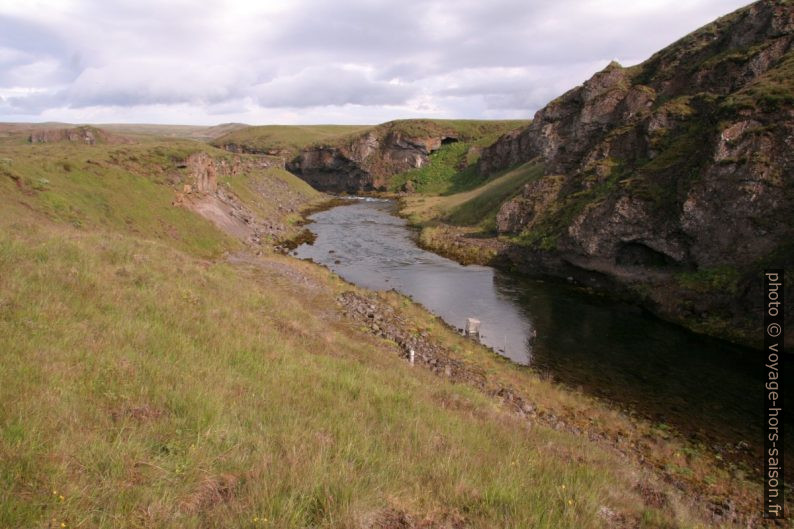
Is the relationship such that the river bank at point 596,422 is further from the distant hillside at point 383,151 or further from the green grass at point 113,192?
the distant hillside at point 383,151

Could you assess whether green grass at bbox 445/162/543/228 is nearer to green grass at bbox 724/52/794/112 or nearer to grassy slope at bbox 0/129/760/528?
green grass at bbox 724/52/794/112

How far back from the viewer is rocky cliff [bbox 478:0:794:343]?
27.2 metres

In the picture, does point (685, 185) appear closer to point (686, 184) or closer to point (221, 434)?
point (686, 184)

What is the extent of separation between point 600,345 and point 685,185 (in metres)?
16.1

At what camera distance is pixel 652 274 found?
1284 inches

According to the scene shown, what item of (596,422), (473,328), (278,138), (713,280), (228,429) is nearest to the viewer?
(228,429)

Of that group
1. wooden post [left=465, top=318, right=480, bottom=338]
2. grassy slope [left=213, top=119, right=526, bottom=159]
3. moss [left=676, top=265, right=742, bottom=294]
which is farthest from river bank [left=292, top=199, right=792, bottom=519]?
grassy slope [left=213, top=119, right=526, bottom=159]

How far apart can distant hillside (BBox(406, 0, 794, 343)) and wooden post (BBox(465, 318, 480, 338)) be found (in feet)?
39.4

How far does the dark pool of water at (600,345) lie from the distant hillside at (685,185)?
10.3ft

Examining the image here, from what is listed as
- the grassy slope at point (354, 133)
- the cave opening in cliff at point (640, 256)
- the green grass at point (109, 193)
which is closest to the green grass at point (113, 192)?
the green grass at point (109, 193)

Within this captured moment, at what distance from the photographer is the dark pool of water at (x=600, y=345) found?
17828mm

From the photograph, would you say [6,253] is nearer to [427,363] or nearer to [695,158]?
[427,363]

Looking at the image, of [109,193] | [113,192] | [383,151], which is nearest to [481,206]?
[113,192]

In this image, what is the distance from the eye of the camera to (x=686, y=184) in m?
32.4
